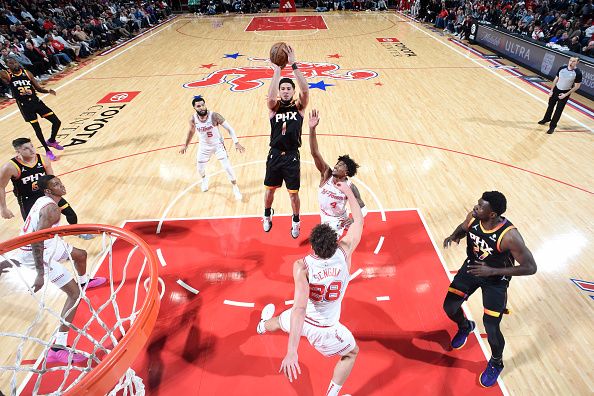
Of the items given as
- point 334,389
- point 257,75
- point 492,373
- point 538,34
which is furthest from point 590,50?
point 334,389

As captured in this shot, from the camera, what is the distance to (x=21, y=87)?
788 cm

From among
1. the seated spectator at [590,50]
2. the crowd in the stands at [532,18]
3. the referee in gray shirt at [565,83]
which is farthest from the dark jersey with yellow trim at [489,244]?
the seated spectator at [590,50]

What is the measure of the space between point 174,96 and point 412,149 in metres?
7.82

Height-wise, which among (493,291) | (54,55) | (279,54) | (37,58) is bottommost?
(54,55)

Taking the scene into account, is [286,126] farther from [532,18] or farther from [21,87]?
[532,18]

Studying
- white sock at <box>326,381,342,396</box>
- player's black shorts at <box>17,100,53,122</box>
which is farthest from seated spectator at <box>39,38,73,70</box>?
white sock at <box>326,381,342,396</box>

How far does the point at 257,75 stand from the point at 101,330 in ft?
37.0

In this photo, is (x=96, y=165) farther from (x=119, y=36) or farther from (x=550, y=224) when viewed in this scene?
(x=119, y=36)

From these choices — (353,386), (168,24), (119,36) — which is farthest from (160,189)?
(168,24)

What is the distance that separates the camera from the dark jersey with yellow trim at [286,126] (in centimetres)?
482

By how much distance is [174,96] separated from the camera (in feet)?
39.5

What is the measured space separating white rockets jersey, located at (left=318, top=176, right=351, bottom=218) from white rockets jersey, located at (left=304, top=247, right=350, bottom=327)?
1291mm

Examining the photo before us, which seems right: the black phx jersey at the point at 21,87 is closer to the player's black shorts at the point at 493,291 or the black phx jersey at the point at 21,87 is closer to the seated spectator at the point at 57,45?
the player's black shorts at the point at 493,291

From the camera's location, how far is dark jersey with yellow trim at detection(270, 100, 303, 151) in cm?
482
